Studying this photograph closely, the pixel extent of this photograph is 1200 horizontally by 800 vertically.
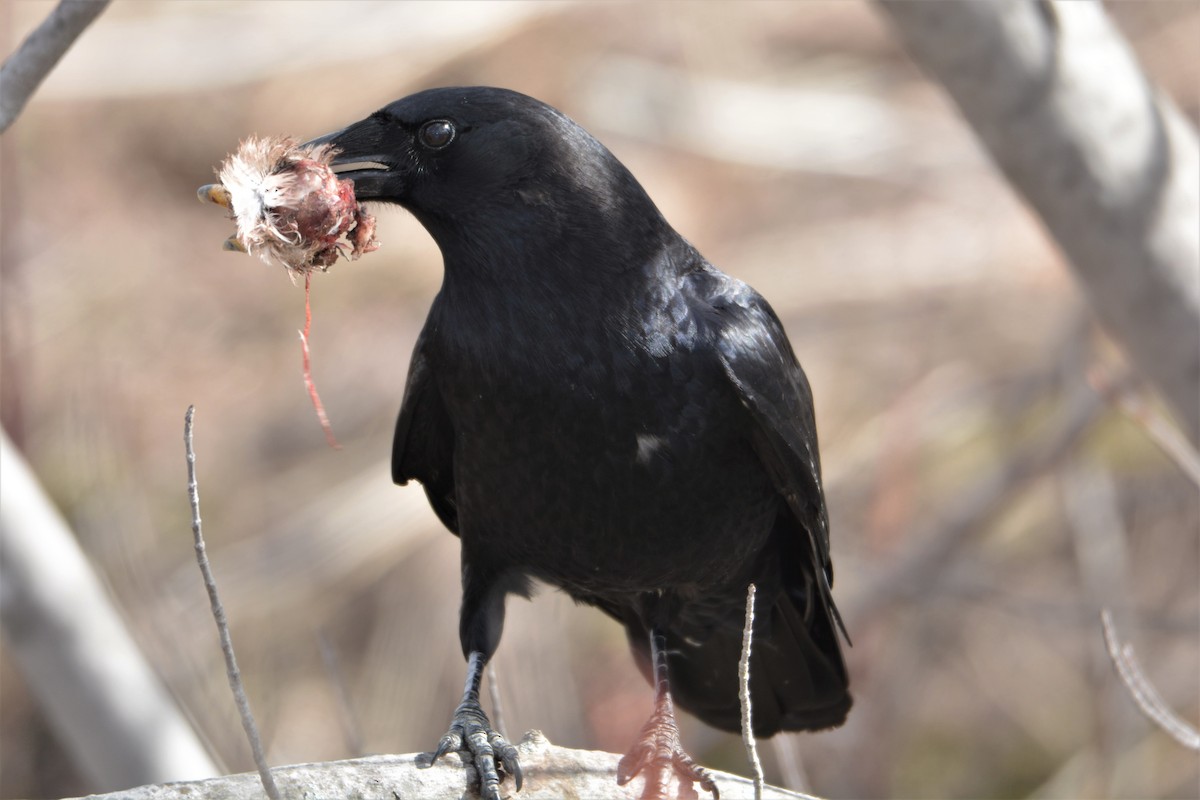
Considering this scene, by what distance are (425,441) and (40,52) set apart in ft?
4.51

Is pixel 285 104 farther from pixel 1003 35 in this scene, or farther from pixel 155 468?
pixel 1003 35

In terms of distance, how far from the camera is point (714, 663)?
3.67m

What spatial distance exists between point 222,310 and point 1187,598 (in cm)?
527

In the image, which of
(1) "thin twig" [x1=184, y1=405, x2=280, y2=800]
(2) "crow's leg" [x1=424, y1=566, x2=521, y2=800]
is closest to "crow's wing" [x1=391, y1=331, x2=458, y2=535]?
(2) "crow's leg" [x1=424, y1=566, x2=521, y2=800]

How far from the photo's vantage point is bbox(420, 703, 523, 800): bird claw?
2.80 m

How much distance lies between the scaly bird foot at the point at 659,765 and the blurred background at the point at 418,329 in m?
1.96

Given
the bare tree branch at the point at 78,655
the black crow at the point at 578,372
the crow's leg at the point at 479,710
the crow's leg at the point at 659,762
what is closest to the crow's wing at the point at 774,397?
the black crow at the point at 578,372

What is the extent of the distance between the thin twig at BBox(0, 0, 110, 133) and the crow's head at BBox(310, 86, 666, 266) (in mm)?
653

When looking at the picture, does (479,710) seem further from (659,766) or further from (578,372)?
(578,372)

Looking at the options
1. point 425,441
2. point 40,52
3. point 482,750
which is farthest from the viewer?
point 425,441

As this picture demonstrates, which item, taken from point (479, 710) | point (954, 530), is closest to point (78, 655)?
point (479, 710)

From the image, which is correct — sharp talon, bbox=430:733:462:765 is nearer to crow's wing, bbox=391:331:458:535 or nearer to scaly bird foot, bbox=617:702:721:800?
scaly bird foot, bbox=617:702:721:800

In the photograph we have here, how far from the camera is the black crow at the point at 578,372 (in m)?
2.83

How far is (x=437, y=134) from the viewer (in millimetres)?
2914
